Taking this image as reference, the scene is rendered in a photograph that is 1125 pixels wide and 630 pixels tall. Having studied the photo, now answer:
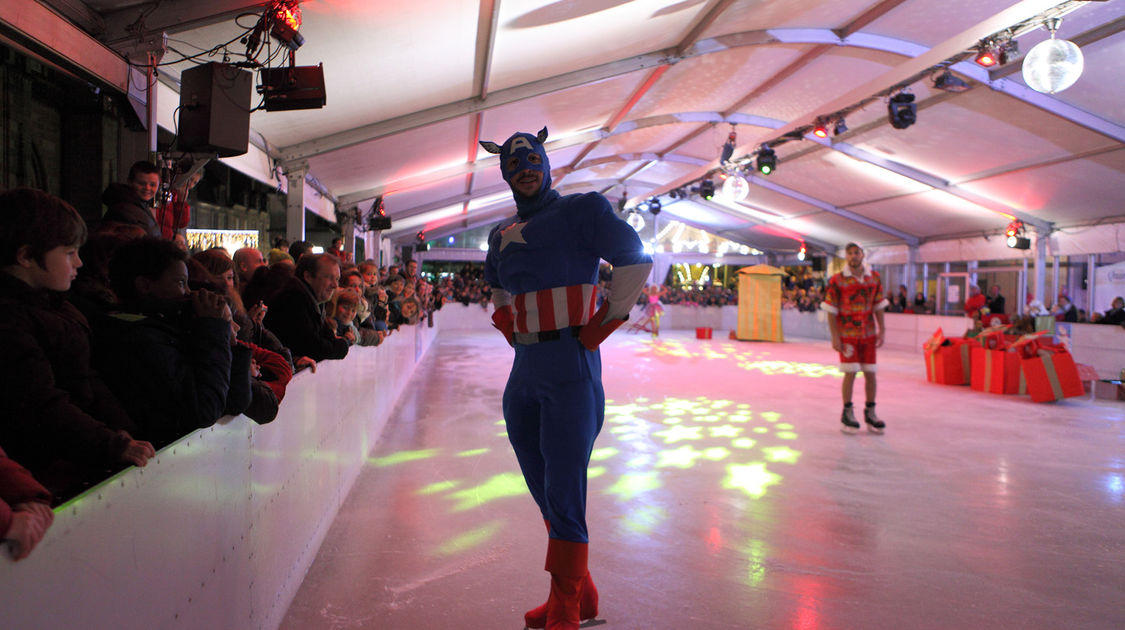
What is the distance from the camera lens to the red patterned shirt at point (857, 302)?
5230 mm

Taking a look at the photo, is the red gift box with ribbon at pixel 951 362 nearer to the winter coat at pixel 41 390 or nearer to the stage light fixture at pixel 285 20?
the stage light fixture at pixel 285 20

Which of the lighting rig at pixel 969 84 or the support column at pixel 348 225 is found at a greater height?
the lighting rig at pixel 969 84

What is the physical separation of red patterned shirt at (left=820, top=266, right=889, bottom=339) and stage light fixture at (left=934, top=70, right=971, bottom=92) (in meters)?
2.78

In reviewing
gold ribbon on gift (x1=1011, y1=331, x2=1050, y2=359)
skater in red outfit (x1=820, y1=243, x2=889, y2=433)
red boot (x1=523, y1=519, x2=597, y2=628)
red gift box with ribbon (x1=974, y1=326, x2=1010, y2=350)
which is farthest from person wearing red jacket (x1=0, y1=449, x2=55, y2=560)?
red gift box with ribbon (x1=974, y1=326, x2=1010, y2=350)

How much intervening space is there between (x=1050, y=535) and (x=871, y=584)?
1.14 m

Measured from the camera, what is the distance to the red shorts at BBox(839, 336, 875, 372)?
5.28 m

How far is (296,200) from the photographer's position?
7887mm

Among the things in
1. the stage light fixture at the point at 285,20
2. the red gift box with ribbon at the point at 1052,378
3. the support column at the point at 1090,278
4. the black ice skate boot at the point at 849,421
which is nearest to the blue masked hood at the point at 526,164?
the stage light fixture at the point at 285,20

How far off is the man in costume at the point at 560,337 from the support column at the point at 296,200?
5963 mm

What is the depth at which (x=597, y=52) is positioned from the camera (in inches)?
284

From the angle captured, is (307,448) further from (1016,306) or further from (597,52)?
(1016,306)

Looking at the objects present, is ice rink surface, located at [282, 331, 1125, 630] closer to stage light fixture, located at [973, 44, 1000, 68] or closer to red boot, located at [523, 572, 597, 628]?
red boot, located at [523, 572, 597, 628]

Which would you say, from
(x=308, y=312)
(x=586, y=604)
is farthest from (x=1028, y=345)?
(x=308, y=312)

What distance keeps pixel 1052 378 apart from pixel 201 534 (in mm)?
7710
